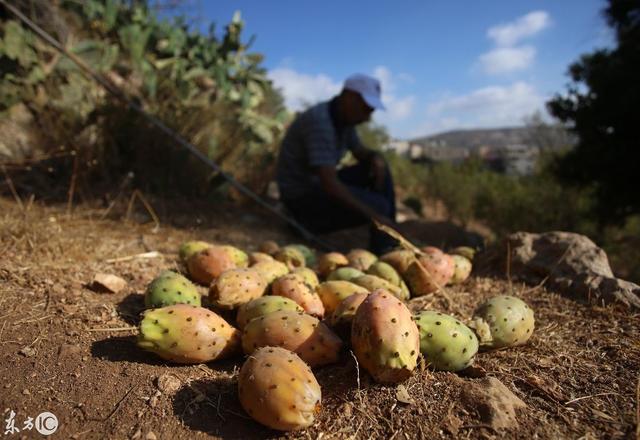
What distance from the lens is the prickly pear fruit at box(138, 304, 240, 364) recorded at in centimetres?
124

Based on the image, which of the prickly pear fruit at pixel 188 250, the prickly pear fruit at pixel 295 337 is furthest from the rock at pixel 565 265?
the prickly pear fruit at pixel 188 250

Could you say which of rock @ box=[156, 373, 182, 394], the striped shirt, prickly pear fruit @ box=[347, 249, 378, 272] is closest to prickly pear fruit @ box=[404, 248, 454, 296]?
prickly pear fruit @ box=[347, 249, 378, 272]

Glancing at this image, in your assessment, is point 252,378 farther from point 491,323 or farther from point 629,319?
point 629,319

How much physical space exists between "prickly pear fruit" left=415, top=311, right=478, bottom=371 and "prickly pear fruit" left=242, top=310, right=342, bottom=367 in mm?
252

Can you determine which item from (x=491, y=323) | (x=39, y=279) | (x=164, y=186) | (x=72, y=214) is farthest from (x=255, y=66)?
(x=491, y=323)

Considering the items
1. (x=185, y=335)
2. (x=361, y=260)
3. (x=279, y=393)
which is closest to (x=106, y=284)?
(x=185, y=335)

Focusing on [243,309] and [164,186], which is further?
[164,186]

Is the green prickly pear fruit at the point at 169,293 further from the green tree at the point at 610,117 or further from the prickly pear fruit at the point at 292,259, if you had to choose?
the green tree at the point at 610,117

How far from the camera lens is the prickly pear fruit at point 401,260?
1965mm

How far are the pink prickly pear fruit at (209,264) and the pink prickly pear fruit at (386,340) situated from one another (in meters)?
0.84

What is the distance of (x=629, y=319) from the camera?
1628mm

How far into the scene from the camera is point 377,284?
5.68ft

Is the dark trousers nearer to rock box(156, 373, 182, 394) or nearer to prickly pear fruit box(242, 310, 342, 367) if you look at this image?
prickly pear fruit box(242, 310, 342, 367)

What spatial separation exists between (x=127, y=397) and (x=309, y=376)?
47 centimetres
